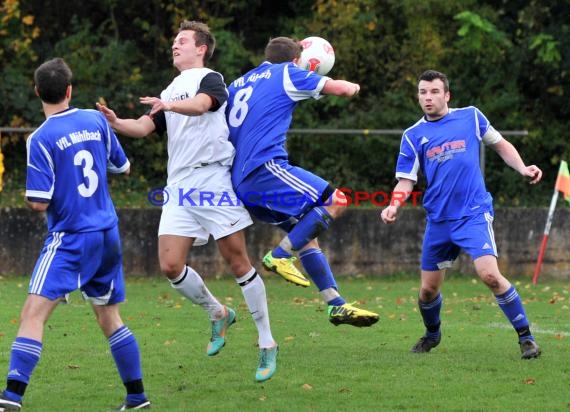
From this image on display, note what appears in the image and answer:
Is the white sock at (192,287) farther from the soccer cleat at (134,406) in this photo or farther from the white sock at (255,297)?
the soccer cleat at (134,406)

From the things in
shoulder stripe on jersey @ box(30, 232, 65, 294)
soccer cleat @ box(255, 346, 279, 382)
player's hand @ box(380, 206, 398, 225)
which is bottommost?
soccer cleat @ box(255, 346, 279, 382)

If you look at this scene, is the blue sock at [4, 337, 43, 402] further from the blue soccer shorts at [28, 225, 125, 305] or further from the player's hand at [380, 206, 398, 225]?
the player's hand at [380, 206, 398, 225]

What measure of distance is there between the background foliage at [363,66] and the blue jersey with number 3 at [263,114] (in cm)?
1010

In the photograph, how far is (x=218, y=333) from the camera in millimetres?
8164

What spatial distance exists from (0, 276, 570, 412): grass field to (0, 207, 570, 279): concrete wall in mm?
2935

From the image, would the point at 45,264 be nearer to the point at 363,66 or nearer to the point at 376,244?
the point at 376,244

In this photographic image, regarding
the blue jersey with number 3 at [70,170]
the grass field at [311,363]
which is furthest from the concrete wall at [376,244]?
the blue jersey with number 3 at [70,170]

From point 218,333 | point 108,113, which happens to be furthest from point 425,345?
point 108,113

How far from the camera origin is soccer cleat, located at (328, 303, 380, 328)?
7.92 m

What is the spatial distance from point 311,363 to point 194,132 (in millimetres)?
1977

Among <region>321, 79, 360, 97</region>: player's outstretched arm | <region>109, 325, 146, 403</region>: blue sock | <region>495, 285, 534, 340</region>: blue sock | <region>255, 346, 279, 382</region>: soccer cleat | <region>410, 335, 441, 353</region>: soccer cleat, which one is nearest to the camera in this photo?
<region>109, 325, 146, 403</region>: blue sock

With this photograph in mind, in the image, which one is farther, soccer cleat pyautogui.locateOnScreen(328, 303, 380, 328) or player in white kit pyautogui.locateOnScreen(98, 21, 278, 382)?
soccer cleat pyautogui.locateOnScreen(328, 303, 380, 328)

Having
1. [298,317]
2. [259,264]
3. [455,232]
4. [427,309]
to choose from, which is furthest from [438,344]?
[259,264]

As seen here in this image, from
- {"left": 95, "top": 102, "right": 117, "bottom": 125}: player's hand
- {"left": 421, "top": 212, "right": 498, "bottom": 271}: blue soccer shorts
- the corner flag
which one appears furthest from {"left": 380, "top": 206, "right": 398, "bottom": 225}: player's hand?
the corner flag
